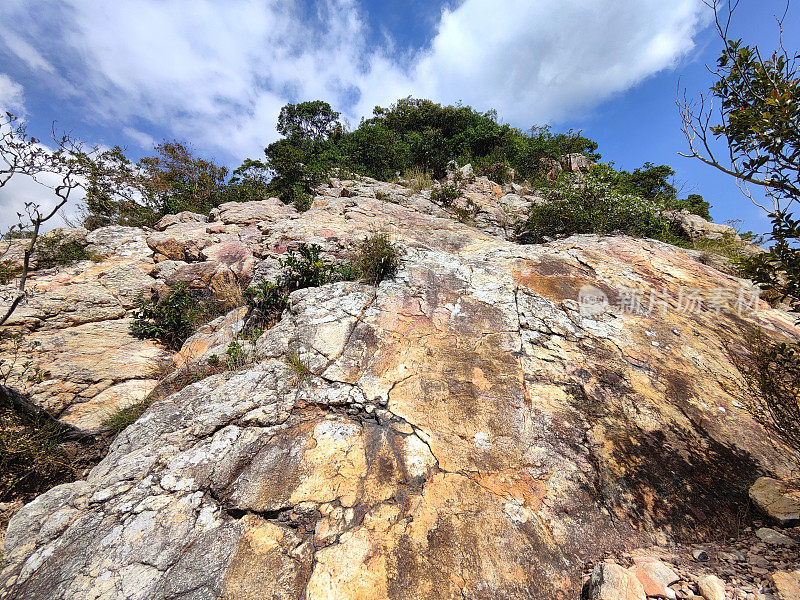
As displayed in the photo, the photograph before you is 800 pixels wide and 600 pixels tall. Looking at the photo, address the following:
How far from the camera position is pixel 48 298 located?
18.1ft

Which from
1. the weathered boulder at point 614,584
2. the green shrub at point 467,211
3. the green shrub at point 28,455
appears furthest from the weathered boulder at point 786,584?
the green shrub at point 467,211

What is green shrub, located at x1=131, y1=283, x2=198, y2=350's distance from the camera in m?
5.57

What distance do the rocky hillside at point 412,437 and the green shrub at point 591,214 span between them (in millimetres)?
2934

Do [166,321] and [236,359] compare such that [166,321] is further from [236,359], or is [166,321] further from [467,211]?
[467,211]

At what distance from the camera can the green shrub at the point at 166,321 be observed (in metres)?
5.57

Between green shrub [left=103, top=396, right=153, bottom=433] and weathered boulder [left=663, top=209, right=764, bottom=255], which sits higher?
weathered boulder [left=663, top=209, right=764, bottom=255]

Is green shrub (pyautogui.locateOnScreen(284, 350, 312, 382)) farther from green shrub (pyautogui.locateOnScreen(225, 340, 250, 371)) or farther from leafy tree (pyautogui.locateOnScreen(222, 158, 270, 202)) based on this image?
leafy tree (pyautogui.locateOnScreen(222, 158, 270, 202))

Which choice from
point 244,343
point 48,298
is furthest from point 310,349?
point 48,298

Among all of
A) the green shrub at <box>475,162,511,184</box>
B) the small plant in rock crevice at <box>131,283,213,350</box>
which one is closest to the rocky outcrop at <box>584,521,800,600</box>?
the small plant in rock crevice at <box>131,283,213,350</box>

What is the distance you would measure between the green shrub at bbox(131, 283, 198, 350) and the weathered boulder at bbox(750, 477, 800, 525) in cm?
836

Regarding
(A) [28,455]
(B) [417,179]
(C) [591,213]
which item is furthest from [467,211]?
(A) [28,455]

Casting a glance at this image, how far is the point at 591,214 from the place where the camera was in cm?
823

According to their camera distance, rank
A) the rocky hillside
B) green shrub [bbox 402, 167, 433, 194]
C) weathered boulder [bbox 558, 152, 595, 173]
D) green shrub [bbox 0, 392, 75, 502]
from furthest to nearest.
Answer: weathered boulder [bbox 558, 152, 595, 173], green shrub [bbox 402, 167, 433, 194], green shrub [bbox 0, 392, 75, 502], the rocky hillside

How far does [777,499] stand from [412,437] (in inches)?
133
